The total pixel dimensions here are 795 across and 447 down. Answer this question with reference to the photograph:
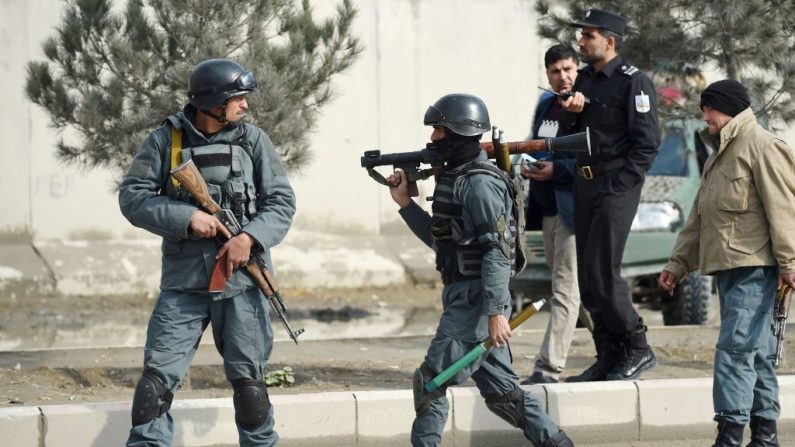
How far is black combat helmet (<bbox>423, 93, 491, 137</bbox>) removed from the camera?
5578 millimetres

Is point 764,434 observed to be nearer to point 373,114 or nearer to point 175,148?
point 175,148

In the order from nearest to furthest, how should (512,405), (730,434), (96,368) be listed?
(512,405), (730,434), (96,368)

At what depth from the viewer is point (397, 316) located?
41.7 feet

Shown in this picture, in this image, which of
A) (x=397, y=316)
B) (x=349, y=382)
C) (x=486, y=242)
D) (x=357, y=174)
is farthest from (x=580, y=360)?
(x=357, y=174)

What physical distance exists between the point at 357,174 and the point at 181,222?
386 inches

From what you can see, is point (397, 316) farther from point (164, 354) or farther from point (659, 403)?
point (164, 354)

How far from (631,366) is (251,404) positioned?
2.28m

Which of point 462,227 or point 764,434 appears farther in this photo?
point 764,434

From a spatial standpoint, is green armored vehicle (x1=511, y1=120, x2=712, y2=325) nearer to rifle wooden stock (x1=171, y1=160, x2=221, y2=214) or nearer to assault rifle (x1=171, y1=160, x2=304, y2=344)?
assault rifle (x1=171, y1=160, x2=304, y2=344)

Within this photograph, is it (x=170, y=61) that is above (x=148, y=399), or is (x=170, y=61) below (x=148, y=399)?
above

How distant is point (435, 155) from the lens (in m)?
5.68

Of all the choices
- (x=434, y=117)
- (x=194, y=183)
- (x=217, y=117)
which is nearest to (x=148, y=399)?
(x=194, y=183)

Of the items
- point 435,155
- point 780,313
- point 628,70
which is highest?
point 628,70

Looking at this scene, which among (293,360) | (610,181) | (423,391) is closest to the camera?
(423,391)
